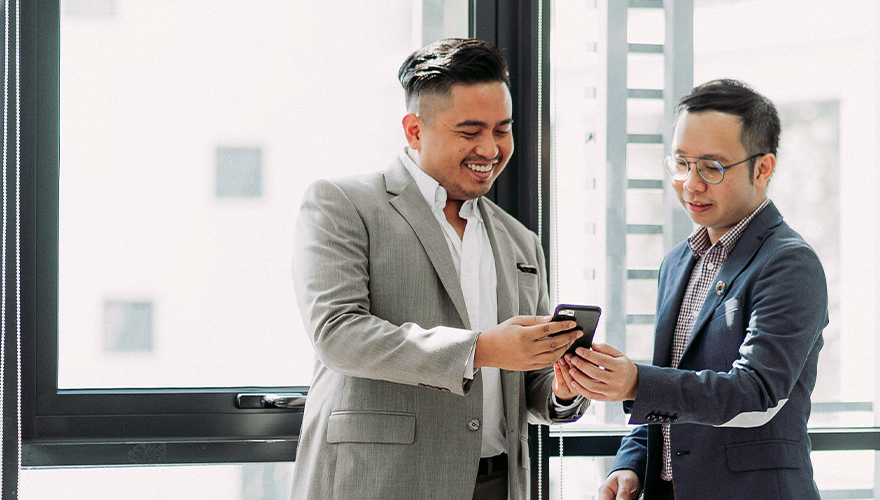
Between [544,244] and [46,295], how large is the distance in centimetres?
159

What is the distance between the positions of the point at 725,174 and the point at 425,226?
0.79 meters

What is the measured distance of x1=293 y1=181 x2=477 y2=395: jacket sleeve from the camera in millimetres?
1635

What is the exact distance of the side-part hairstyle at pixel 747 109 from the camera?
1.93 metres

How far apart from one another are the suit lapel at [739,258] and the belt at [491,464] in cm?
54

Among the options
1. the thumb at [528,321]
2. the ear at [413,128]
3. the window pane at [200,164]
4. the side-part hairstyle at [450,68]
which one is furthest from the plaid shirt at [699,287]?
the window pane at [200,164]

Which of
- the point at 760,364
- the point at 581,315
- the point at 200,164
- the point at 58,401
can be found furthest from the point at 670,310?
the point at 58,401

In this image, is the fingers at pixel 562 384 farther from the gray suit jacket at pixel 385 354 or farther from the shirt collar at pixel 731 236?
the shirt collar at pixel 731 236

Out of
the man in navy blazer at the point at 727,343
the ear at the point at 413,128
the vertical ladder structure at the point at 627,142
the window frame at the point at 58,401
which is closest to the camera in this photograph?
the man in navy blazer at the point at 727,343

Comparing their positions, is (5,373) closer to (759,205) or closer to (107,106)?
Result: (107,106)

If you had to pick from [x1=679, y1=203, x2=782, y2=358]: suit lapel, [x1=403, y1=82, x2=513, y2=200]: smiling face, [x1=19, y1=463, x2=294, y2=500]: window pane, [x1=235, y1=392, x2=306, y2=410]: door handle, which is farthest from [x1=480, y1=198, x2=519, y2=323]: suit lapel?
[x1=19, y1=463, x2=294, y2=500]: window pane

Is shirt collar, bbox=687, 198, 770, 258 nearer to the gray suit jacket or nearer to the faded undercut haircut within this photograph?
the faded undercut haircut

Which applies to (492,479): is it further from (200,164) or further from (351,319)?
(200,164)

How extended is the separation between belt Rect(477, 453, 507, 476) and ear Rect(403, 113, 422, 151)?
2.76 feet

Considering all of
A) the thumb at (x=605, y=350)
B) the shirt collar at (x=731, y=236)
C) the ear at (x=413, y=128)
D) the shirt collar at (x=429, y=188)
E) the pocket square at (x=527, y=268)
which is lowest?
the thumb at (x=605, y=350)
